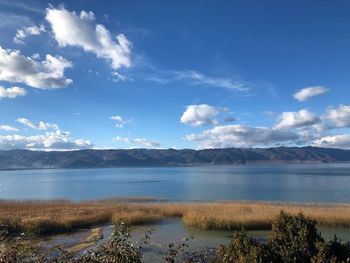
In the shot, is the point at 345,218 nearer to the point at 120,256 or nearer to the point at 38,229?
the point at 38,229

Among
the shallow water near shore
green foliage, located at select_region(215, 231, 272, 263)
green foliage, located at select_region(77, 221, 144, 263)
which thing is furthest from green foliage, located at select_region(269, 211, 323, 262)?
the shallow water near shore

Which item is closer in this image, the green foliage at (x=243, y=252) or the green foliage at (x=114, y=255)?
the green foliage at (x=114, y=255)

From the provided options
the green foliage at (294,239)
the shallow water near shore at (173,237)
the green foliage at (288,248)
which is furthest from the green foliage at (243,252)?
the shallow water near shore at (173,237)

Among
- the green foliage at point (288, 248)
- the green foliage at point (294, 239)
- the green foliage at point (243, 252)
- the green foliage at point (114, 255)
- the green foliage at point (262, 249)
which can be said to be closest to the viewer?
the green foliage at point (114, 255)

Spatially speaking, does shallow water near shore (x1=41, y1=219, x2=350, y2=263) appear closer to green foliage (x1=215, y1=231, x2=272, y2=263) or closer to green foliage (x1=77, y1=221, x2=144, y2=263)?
green foliage (x1=215, y1=231, x2=272, y2=263)

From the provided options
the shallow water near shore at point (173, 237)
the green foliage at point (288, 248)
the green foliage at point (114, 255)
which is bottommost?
the shallow water near shore at point (173, 237)

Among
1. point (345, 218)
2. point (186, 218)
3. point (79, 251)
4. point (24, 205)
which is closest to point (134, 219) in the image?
point (186, 218)

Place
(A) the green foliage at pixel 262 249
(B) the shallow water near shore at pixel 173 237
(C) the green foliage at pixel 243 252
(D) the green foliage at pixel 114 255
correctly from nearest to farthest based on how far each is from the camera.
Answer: (D) the green foliage at pixel 114 255
(A) the green foliage at pixel 262 249
(C) the green foliage at pixel 243 252
(B) the shallow water near shore at pixel 173 237

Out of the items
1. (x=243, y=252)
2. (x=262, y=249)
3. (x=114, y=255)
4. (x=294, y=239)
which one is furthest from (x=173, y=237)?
(x=114, y=255)

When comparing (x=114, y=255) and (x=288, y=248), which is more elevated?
(x=114, y=255)

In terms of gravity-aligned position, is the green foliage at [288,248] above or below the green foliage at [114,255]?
below

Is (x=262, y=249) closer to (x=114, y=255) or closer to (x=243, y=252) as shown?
(x=243, y=252)

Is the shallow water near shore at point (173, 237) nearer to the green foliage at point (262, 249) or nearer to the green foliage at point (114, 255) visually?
the green foliage at point (262, 249)

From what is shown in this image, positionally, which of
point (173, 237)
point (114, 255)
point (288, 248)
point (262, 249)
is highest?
point (114, 255)
